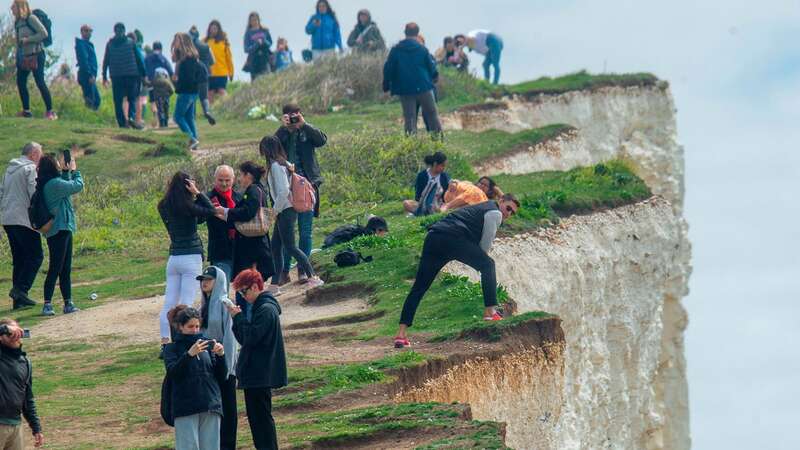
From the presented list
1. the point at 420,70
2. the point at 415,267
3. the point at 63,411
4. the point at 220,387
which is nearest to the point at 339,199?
the point at 420,70

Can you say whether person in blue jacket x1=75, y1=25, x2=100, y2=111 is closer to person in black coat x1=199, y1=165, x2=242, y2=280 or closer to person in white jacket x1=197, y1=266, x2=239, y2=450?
person in black coat x1=199, y1=165, x2=242, y2=280

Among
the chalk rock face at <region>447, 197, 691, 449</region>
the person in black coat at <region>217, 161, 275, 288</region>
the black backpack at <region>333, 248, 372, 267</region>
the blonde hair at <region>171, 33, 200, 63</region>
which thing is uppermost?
the blonde hair at <region>171, 33, 200, 63</region>

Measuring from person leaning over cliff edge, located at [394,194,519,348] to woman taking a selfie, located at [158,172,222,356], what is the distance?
2.04 meters

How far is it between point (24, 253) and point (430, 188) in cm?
562

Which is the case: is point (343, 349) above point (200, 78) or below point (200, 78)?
below

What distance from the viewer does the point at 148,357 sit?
18.4 m

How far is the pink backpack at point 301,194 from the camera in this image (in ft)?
64.8

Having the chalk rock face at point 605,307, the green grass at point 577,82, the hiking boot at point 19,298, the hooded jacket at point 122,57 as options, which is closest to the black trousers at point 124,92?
the hooded jacket at point 122,57

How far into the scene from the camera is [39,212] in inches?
797

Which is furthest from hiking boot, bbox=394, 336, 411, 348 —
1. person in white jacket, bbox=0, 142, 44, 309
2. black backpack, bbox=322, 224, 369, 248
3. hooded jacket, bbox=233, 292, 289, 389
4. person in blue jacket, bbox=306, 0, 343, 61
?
person in blue jacket, bbox=306, 0, 343, 61

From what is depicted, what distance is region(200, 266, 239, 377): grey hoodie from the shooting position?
1396cm

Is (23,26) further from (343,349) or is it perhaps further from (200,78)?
(343,349)

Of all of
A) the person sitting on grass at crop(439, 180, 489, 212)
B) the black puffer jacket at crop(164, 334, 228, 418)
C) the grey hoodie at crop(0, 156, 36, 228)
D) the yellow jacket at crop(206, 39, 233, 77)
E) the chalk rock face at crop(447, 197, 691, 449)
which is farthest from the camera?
the yellow jacket at crop(206, 39, 233, 77)

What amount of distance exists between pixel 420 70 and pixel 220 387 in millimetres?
16369
